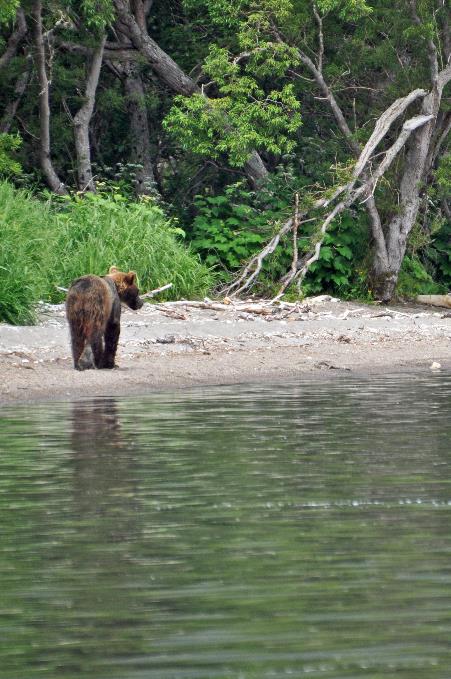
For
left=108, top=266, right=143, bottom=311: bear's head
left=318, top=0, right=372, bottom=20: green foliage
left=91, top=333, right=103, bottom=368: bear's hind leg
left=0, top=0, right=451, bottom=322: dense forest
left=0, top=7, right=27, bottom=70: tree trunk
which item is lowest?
left=91, top=333, right=103, bottom=368: bear's hind leg

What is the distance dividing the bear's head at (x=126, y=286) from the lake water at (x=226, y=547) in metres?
3.74

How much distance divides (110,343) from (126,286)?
1.20 m

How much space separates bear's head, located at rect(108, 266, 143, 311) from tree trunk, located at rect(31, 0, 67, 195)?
1079 centimetres

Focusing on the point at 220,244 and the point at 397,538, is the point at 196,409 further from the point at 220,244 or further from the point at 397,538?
the point at 220,244

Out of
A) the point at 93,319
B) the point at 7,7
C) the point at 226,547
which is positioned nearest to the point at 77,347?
the point at 93,319

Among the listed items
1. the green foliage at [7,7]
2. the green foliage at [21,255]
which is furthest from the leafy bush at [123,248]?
the green foliage at [7,7]

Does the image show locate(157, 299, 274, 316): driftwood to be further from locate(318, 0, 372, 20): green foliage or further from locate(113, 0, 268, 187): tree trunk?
locate(113, 0, 268, 187): tree trunk

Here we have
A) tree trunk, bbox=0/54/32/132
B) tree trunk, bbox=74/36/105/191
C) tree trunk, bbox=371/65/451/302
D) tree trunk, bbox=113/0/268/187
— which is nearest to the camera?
tree trunk, bbox=371/65/451/302

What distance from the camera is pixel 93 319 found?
14.4m

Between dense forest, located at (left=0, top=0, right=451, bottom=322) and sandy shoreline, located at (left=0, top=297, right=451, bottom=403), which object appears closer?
sandy shoreline, located at (left=0, top=297, right=451, bottom=403)

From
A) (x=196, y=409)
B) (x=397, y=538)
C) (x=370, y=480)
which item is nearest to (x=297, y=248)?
(x=196, y=409)

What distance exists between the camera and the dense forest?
78.6 feet

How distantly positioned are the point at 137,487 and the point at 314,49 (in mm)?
19299

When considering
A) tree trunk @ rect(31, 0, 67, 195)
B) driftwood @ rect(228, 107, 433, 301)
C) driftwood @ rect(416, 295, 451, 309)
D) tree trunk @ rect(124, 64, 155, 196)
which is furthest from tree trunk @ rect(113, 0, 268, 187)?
driftwood @ rect(416, 295, 451, 309)
